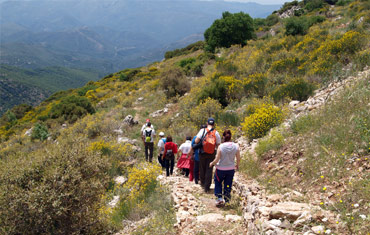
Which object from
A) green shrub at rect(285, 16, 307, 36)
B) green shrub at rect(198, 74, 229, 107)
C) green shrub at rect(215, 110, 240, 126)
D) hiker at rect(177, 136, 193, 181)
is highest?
green shrub at rect(285, 16, 307, 36)

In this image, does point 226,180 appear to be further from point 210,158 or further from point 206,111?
point 206,111

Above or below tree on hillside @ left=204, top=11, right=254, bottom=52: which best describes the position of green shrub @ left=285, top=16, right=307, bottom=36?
below

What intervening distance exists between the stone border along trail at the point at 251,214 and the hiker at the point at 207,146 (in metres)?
0.43

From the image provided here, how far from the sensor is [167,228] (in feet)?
13.4

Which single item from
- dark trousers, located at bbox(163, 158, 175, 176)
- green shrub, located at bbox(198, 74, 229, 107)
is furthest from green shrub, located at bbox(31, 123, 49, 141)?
dark trousers, located at bbox(163, 158, 175, 176)

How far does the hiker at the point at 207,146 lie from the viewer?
214 inches

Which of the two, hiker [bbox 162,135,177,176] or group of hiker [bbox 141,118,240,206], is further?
hiker [bbox 162,135,177,176]

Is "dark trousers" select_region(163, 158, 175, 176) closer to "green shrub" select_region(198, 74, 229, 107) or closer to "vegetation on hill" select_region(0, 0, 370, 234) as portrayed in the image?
"vegetation on hill" select_region(0, 0, 370, 234)

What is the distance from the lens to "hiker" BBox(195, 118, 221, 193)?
17.8 feet

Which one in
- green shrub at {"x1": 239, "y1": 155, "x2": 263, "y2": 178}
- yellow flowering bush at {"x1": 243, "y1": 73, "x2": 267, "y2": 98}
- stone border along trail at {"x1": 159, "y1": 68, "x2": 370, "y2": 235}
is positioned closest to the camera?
stone border along trail at {"x1": 159, "y1": 68, "x2": 370, "y2": 235}

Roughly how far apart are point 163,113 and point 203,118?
442 centimetres

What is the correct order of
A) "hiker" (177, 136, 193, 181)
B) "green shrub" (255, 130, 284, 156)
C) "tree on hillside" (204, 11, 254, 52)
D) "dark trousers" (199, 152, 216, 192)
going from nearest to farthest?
"dark trousers" (199, 152, 216, 192)
"green shrub" (255, 130, 284, 156)
"hiker" (177, 136, 193, 181)
"tree on hillside" (204, 11, 254, 52)

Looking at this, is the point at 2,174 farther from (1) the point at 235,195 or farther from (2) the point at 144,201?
(1) the point at 235,195

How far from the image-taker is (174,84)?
17125mm
